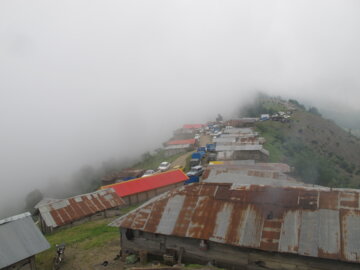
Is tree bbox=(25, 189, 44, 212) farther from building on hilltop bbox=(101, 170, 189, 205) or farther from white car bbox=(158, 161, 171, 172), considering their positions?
building on hilltop bbox=(101, 170, 189, 205)

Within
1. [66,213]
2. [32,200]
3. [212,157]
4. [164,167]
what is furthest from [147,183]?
[32,200]

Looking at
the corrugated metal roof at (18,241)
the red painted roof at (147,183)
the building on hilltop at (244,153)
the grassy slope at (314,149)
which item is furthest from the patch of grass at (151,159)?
the corrugated metal roof at (18,241)

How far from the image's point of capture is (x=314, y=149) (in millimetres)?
87500

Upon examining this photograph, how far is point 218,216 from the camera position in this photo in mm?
21562

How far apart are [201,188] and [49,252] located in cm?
1493

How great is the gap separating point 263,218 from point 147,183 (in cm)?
3236

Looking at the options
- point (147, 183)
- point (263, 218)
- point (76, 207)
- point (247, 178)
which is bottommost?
point (147, 183)

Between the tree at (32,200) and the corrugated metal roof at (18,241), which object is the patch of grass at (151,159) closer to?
the tree at (32,200)

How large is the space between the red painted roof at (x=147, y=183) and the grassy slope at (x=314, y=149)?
24.5 m

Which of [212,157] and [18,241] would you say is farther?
[212,157]

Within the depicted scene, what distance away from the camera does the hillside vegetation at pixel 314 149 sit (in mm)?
65750

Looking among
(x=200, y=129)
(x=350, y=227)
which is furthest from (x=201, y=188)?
(x=200, y=129)

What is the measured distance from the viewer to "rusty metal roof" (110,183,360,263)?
18000mm

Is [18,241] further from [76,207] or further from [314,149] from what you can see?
[314,149]
